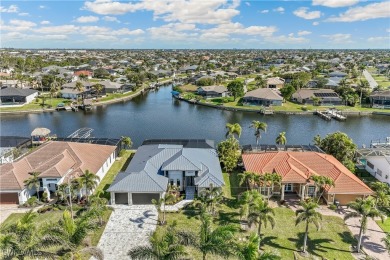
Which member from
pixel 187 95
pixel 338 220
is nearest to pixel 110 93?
pixel 187 95

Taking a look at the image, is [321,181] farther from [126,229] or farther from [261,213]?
[126,229]

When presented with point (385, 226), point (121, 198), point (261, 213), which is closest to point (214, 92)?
point (121, 198)

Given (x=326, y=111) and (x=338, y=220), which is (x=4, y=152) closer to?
(x=338, y=220)

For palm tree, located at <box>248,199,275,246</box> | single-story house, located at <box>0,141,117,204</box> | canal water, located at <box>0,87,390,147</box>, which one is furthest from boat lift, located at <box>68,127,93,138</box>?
palm tree, located at <box>248,199,275,246</box>

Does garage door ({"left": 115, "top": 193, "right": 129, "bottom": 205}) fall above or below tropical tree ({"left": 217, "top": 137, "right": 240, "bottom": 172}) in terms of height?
below

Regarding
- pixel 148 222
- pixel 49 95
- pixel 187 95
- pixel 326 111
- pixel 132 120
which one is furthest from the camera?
pixel 187 95

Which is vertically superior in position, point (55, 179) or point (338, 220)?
point (55, 179)

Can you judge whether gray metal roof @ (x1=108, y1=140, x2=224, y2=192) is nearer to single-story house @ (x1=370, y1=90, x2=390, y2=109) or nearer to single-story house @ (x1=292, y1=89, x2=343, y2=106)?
single-story house @ (x1=292, y1=89, x2=343, y2=106)

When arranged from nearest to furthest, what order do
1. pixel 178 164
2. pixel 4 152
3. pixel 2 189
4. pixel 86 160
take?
pixel 2 189 < pixel 178 164 < pixel 86 160 < pixel 4 152

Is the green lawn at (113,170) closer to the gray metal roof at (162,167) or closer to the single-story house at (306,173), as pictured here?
the gray metal roof at (162,167)
